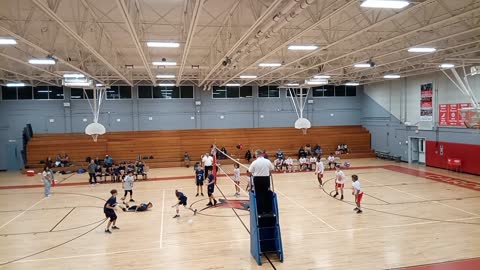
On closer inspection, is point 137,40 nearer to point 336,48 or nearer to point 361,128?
point 336,48

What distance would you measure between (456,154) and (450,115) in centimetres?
275

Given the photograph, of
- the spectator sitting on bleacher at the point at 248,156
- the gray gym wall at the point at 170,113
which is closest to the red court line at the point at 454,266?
the spectator sitting on bleacher at the point at 248,156

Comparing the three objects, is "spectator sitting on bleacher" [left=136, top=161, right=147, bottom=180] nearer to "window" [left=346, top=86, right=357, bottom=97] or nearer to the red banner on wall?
the red banner on wall

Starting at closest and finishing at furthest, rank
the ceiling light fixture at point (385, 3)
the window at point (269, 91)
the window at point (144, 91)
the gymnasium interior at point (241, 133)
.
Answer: the ceiling light fixture at point (385, 3) < the gymnasium interior at point (241, 133) < the window at point (144, 91) < the window at point (269, 91)

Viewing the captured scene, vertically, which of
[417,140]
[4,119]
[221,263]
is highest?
[4,119]

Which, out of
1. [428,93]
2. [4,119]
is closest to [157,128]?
[4,119]

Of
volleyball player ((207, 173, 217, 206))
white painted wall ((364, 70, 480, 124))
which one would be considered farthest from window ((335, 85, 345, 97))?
volleyball player ((207, 173, 217, 206))

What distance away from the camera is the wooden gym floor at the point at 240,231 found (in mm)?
9266

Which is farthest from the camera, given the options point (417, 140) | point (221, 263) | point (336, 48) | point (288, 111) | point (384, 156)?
point (288, 111)

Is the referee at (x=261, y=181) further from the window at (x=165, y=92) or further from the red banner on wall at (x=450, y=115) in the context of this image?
the window at (x=165, y=92)

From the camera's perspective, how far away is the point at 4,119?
29203mm

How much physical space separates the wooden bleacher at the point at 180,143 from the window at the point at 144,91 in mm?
3477

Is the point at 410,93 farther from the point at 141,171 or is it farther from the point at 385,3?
Answer: the point at 385,3

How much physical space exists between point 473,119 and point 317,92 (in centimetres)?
1877
